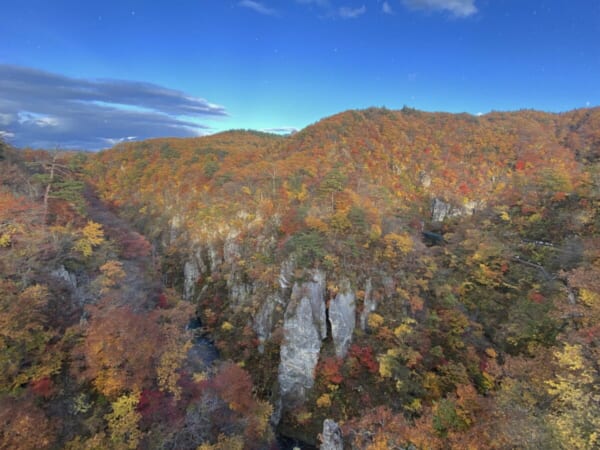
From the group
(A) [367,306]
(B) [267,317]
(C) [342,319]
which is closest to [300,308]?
(C) [342,319]

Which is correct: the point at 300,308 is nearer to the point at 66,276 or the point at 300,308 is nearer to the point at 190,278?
the point at 66,276

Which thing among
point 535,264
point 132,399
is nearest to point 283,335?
point 132,399

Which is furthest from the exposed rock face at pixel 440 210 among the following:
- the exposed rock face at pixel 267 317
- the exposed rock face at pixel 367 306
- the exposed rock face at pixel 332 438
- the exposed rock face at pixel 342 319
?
the exposed rock face at pixel 332 438

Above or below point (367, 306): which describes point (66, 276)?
above

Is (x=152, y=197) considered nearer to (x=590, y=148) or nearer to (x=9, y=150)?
(x=9, y=150)

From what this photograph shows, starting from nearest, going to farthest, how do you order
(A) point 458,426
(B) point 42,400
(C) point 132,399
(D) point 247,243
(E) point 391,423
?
(B) point 42,400 < (C) point 132,399 < (A) point 458,426 < (E) point 391,423 < (D) point 247,243

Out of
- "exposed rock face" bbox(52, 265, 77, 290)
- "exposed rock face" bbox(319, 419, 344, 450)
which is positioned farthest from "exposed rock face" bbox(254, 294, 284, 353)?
"exposed rock face" bbox(52, 265, 77, 290)

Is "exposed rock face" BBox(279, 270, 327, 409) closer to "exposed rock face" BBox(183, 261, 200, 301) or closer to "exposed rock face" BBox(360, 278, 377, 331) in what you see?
"exposed rock face" BBox(360, 278, 377, 331)
